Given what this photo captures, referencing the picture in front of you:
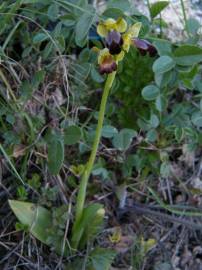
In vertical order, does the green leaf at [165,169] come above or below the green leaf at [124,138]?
below

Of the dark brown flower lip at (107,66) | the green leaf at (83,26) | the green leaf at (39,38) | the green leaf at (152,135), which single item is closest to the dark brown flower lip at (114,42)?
the dark brown flower lip at (107,66)

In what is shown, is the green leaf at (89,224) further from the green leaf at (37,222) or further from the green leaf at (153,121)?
the green leaf at (153,121)

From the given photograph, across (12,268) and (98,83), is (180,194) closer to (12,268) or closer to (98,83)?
(98,83)

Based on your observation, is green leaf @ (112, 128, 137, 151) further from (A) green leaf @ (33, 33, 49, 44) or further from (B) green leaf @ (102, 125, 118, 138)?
(A) green leaf @ (33, 33, 49, 44)

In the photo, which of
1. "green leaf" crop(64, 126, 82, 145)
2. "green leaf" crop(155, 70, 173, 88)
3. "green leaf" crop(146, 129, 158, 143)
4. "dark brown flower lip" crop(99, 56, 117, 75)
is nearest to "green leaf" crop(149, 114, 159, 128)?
"green leaf" crop(146, 129, 158, 143)

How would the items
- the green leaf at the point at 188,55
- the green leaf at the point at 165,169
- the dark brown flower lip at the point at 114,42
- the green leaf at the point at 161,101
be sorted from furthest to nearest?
the green leaf at the point at 165,169 < the green leaf at the point at 161,101 < the green leaf at the point at 188,55 < the dark brown flower lip at the point at 114,42

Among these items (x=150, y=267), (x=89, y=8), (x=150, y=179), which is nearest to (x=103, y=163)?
(x=150, y=179)

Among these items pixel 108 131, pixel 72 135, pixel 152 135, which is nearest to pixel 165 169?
pixel 152 135

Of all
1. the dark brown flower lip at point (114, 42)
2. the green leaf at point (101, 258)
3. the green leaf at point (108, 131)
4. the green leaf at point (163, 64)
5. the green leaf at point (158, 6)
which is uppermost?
the dark brown flower lip at point (114, 42)
